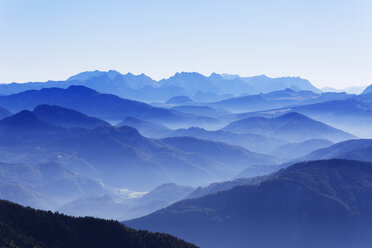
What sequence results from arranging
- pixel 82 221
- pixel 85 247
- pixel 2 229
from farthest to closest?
1. pixel 82 221
2. pixel 85 247
3. pixel 2 229

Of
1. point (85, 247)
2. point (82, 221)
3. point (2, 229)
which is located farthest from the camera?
point (82, 221)

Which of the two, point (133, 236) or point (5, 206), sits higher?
point (5, 206)

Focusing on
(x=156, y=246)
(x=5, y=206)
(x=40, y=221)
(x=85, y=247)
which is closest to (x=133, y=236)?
(x=156, y=246)

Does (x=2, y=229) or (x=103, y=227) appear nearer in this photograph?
(x=2, y=229)

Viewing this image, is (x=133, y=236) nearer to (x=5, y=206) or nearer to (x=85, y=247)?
(x=85, y=247)

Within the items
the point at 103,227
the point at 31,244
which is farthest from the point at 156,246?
the point at 31,244

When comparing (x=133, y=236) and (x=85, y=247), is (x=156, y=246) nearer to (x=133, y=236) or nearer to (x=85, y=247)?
(x=133, y=236)
